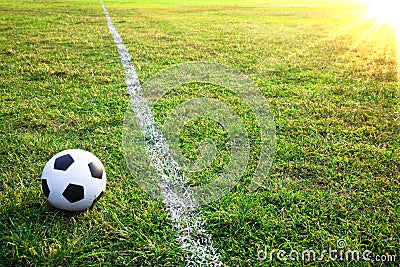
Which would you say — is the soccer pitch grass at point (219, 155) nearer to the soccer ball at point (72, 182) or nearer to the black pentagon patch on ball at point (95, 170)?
the soccer ball at point (72, 182)

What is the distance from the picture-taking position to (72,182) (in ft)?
8.22

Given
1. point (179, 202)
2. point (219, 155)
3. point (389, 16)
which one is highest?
point (389, 16)

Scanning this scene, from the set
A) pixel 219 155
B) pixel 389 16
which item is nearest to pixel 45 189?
pixel 219 155

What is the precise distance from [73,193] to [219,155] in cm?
149

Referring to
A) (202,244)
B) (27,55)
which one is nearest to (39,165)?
(202,244)

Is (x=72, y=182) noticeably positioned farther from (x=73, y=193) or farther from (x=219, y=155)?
(x=219, y=155)

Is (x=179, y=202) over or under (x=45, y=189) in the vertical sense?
under

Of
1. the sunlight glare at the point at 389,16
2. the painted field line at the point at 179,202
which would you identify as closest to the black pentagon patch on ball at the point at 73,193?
the painted field line at the point at 179,202

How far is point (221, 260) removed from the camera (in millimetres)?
2287

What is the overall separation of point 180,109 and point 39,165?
6.16ft

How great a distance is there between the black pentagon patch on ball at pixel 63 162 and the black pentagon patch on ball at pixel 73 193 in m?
0.15

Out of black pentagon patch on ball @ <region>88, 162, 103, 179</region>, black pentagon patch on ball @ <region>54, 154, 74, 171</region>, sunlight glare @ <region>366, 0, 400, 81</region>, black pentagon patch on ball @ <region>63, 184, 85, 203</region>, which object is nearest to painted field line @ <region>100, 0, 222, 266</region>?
black pentagon patch on ball @ <region>88, 162, 103, 179</region>

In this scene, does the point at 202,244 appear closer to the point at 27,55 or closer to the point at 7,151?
the point at 7,151

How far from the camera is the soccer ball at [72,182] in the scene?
8.20ft
